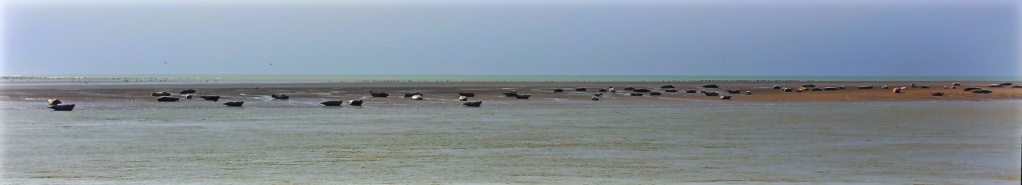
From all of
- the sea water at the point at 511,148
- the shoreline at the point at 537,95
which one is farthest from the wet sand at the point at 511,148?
the shoreline at the point at 537,95

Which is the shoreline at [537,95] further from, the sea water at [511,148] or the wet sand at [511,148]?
the sea water at [511,148]

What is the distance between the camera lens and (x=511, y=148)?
20.5m

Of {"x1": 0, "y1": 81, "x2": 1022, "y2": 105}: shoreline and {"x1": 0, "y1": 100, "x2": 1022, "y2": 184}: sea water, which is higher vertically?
{"x1": 0, "y1": 81, "x2": 1022, "y2": 105}: shoreline

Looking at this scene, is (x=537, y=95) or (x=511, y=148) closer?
(x=511, y=148)

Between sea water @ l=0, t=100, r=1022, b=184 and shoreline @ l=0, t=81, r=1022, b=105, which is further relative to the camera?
shoreline @ l=0, t=81, r=1022, b=105

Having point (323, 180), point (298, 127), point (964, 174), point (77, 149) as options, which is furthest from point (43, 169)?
point (964, 174)

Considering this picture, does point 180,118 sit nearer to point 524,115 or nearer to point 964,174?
point 524,115

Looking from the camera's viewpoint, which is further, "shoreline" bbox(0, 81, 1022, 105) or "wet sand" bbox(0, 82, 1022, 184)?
"shoreline" bbox(0, 81, 1022, 105)

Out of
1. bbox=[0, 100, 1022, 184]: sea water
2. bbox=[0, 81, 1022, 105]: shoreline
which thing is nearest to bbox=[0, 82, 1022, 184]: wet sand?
bbox=[0, 100, 1022, 184]: sea water

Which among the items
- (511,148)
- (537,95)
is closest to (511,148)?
(511,148)

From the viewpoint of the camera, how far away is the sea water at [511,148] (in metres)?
15.9

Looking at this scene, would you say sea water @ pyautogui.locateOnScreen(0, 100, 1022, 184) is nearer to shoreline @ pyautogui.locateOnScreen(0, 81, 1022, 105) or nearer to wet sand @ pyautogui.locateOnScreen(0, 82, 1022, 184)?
wet sand @ pyautogui.locateOnScreen(0, 82, 1022, 184)

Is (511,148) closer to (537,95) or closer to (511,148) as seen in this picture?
(511,148)

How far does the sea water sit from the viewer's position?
52.1ft
